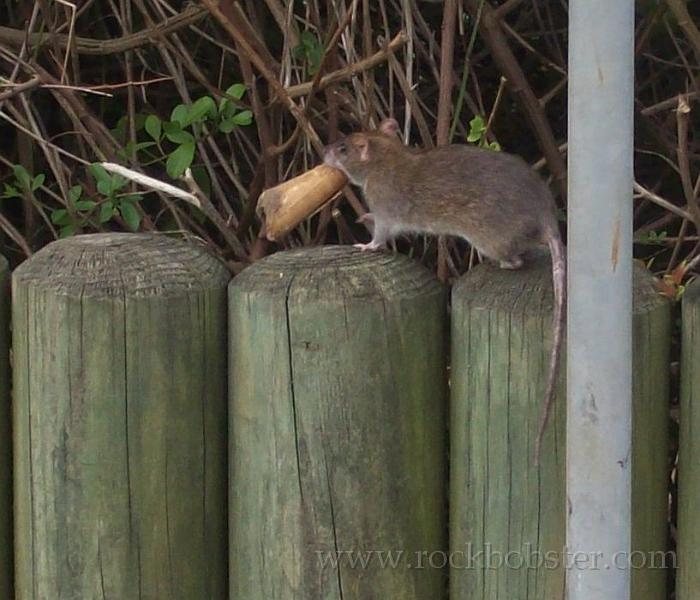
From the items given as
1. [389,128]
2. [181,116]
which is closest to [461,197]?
[389,128]

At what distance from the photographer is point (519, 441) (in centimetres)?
237

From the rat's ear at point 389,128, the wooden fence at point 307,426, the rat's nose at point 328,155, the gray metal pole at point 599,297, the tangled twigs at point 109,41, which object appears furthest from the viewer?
the tangled twigs at point 109,41

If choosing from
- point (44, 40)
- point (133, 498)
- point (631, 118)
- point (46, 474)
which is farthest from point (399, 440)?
point (44, 40)

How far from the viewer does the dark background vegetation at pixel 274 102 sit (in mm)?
3346

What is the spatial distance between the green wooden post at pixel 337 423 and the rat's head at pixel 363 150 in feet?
2.51

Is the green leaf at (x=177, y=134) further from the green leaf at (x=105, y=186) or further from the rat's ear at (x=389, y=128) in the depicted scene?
the rat's ear at (x=389, y=128)

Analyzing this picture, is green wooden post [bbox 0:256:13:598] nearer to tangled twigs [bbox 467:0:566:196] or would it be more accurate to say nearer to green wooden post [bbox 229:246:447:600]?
green wooden post [bbox 229:246:447:600]

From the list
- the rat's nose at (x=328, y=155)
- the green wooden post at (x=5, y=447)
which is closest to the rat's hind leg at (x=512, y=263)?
the rat's nose at (x=328, y=155)

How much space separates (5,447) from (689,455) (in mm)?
1285

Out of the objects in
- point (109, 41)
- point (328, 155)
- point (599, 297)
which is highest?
point (109, 41)

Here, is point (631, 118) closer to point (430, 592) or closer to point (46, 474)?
point (430, 592)

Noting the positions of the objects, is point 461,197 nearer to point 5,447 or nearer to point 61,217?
point 5,447

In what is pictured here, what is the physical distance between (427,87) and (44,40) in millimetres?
1173

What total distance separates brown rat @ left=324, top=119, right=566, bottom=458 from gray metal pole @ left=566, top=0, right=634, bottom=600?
0.29 meters
